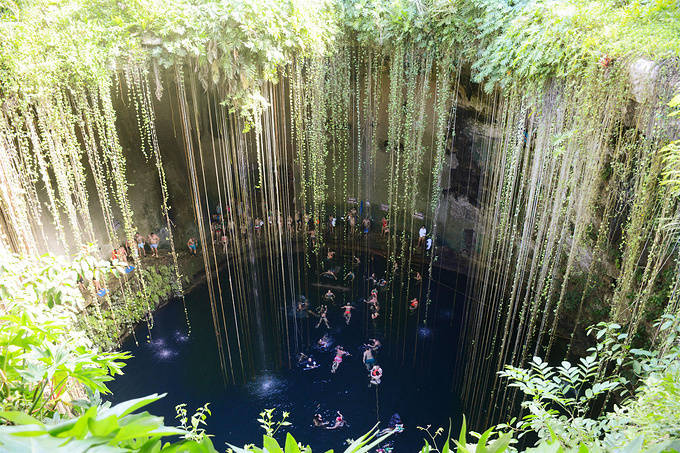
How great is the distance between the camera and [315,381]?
18.2 feet

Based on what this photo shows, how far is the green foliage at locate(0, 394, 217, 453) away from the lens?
0.55m

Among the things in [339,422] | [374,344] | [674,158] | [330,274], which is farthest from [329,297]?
[674,158]

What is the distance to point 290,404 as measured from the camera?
17.0 ft

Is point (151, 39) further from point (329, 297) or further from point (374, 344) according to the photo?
point (374, 344)

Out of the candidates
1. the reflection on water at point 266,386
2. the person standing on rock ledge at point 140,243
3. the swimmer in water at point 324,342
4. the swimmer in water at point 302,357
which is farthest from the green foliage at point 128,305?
the swimmer in water at point 324,342

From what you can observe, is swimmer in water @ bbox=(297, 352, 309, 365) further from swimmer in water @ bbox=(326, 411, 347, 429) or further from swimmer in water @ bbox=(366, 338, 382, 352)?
swimmer in water @ bbox=(326, 411, 347, 429)

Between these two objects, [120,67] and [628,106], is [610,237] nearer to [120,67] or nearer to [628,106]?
[628,106]

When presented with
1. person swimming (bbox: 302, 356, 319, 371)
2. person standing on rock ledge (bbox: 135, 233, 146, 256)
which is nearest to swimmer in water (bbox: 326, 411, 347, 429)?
person swimming (bbox: 302, 356, 319, 371)

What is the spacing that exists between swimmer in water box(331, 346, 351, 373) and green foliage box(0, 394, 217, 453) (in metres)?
5.27

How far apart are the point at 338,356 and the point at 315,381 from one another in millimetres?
502

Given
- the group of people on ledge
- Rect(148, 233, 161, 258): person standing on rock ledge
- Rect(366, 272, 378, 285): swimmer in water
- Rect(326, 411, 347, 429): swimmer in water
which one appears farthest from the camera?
the group of people on ledge

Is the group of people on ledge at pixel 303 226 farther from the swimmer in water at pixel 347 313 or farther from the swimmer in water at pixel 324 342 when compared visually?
the swimmer in water at pixel 324 342

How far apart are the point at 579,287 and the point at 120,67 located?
6.37 metres

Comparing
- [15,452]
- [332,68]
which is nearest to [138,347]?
[332,68]
